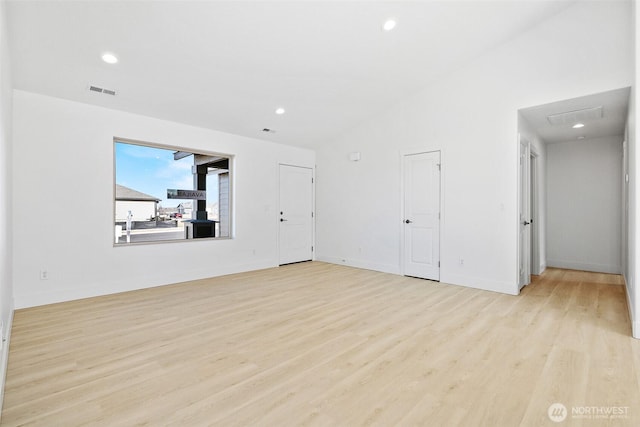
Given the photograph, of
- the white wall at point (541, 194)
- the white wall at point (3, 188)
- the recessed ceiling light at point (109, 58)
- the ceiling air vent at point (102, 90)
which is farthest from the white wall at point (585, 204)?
the white wall at point (3, 188)

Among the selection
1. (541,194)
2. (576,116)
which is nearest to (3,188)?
(576,116)

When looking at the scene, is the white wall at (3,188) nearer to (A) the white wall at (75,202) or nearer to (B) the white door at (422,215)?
(A) the white wall at (75,202)

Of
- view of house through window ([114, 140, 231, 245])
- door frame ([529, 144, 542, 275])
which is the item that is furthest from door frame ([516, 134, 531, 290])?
view of house through window ([114, 140, 231, 245])

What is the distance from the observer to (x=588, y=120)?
15.0 feet

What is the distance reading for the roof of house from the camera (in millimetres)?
4621

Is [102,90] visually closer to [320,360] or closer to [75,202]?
[75,202]

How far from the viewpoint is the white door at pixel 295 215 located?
6.55 m

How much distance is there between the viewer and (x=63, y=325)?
3164 mm

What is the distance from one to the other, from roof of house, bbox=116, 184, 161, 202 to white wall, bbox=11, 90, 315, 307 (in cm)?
29

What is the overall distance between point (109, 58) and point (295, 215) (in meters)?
4.16

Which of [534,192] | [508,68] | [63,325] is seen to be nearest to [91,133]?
[63,325]

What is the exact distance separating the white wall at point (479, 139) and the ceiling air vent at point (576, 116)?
0.64 m

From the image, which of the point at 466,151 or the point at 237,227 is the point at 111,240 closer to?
the point at 237,227

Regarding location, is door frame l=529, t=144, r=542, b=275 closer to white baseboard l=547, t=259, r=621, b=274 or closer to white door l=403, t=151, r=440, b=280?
white baseboard l=547, t=259, r=621, b=274
